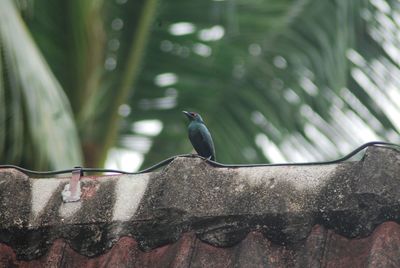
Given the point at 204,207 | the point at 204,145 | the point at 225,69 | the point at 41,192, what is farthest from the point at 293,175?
the point at 225,69

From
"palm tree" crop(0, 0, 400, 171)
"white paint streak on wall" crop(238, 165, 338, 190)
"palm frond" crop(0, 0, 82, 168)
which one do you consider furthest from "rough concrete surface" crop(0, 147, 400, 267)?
"palm tree" crop(0, 0, 400, 171)

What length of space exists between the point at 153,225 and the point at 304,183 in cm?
44

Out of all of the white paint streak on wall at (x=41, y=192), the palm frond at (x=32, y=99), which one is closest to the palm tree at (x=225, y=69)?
the palm frond at (x=32, y=99)

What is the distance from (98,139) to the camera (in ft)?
26.4

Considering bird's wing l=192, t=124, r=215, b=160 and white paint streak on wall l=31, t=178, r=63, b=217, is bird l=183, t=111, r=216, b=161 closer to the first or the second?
bird's wing l=192, t=124, r=215, b=160

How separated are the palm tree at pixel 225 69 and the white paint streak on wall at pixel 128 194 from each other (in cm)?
423

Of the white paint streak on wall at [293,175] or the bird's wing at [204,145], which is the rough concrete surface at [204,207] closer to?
the white paint streak on wall at [293,175]

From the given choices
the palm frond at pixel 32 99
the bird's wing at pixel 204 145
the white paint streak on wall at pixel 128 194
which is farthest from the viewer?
the palm frond at pixel 32 99

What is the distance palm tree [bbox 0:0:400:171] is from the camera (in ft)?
26.3

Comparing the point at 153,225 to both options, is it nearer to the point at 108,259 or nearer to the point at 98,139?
the point at 108,259

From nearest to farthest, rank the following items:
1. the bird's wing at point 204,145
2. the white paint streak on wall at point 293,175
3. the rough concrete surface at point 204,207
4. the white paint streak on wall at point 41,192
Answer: the rough concrete surface at point 204,207 → the white paint streak on wall at point 293,175 → the white paint streak on wall at point 41,192 → the bird's wing at point 204,145

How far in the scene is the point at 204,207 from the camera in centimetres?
307

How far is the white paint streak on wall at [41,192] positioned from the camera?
3324mm

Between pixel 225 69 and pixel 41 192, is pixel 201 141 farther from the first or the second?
pixel 225 69
